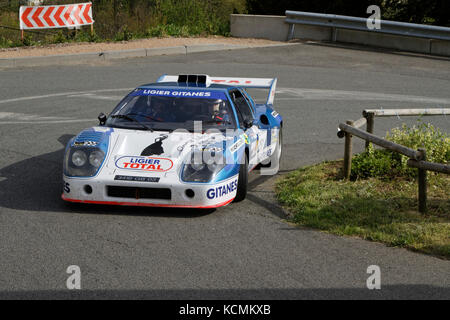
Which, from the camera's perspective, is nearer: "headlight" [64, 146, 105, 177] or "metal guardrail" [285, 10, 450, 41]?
"headlight" [64, 146, 105, 177]

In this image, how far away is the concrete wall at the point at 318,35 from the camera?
20.6 m

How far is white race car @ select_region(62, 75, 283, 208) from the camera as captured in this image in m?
7.36

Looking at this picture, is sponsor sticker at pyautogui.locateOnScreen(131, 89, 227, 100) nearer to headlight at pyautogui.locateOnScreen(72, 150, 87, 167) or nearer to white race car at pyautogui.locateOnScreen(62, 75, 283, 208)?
white race car at pyautogui.locateOnScreen(62, 75, 283, 208)

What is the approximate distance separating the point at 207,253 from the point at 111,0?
2162 centimetres

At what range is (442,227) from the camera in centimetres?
710

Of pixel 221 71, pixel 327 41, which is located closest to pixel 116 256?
pixel 221 71

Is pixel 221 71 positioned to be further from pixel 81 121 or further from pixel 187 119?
pixel 187 119

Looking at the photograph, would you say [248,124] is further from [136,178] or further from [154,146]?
[136,178]

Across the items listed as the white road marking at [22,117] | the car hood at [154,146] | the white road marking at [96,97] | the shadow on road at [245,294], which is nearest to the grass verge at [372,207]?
the shadow on road at [245,294]

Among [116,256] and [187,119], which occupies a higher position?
[187,119]

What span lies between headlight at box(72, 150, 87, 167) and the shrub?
365 centimetres

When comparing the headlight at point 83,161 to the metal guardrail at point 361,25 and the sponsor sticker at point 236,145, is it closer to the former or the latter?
the sponsor sticker at point 236,145

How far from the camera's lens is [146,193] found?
7348 millimetres

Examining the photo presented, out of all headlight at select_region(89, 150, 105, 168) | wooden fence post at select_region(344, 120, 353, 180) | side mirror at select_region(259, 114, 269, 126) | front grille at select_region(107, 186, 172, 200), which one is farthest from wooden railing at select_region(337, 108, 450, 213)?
headlight at select_region(89, 150, 105, 168)
